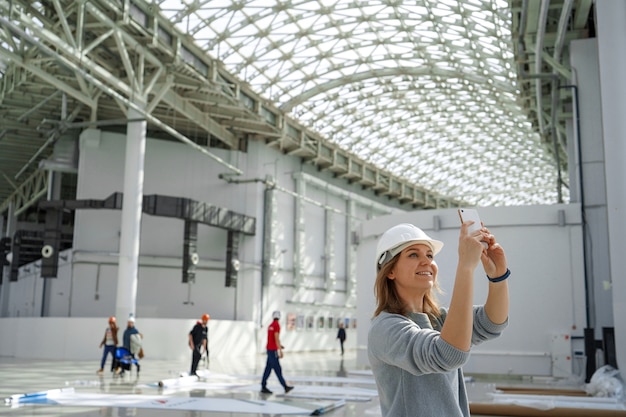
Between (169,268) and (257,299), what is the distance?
571cm

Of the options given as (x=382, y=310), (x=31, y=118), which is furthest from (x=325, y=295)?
(x=382, y=310)

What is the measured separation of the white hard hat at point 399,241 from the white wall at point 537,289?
19006 mm

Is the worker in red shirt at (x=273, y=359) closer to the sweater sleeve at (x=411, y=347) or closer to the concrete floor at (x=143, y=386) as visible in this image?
the concrete floor at (x=143, y=386)

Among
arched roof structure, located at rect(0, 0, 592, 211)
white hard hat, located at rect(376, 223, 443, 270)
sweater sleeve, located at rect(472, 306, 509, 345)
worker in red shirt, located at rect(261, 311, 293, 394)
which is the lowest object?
worker in red shirt, located at rect(261, 311, 293, 394)

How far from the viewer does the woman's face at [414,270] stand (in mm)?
2758

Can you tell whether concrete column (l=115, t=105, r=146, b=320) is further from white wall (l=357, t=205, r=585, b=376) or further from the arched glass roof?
white wall (l=357, t=205, r=585, b=376)

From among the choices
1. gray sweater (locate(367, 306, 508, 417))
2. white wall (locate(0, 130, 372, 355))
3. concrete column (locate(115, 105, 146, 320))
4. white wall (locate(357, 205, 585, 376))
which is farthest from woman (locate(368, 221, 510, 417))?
white wall (locate(0, 130, 372, 355))

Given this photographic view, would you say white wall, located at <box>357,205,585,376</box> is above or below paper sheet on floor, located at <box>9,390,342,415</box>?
above

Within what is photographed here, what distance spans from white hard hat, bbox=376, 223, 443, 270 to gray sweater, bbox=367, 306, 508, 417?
274 millimetres

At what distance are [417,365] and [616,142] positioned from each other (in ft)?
42.7

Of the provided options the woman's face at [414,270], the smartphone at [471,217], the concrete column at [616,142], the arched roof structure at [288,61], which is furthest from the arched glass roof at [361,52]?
the smartphone at [471,217]

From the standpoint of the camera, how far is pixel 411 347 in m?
2.43

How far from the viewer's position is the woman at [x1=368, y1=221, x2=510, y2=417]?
7.68 ft

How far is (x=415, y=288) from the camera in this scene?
277 centimetres
